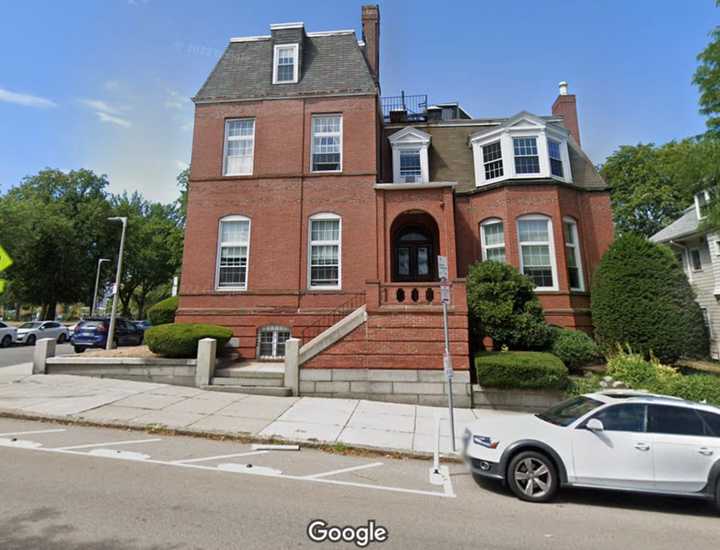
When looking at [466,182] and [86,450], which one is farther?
[466,182]

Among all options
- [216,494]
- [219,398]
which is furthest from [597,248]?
[216,494]

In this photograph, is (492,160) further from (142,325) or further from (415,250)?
(142,325)

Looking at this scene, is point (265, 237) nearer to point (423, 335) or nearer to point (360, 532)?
point (423, 335)

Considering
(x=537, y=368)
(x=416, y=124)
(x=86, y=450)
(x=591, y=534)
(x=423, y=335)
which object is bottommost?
(x=591, y=534)

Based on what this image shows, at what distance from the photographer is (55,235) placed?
38.7 meters

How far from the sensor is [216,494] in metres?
4.91

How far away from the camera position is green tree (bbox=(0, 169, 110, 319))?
34.7m

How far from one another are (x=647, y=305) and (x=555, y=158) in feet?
24.9

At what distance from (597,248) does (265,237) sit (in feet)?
47.0

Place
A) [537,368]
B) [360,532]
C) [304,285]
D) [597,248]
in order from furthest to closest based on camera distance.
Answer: [597,248]
[304,285]
[537,368]
[360,532]

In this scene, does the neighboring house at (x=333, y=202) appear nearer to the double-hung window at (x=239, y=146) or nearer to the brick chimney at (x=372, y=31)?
the double-hung window at (x=239, y=146)

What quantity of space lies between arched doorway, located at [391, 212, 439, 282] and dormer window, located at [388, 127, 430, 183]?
227 cm

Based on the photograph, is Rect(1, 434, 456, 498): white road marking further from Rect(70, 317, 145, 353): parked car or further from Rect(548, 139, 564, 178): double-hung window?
Rect(548, 139, 564, 178): double-hung window

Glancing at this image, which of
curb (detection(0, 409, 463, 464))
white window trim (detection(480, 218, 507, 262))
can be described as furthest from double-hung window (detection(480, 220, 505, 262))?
curb (detection(0, 409, 463, 464))
